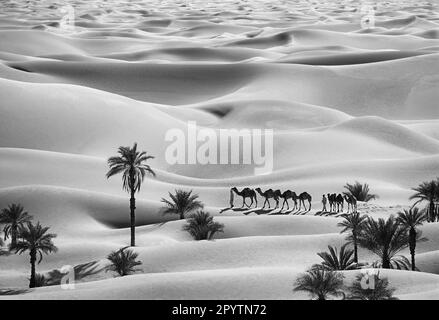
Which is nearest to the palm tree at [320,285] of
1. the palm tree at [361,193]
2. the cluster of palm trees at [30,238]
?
the cluster of palm trees at [30,238]

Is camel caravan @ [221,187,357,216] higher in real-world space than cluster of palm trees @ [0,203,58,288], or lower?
higher

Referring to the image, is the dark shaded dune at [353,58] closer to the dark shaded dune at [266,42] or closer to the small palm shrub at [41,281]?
the dark shaded dune at [266,42]

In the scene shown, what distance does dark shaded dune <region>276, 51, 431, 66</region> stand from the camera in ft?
452

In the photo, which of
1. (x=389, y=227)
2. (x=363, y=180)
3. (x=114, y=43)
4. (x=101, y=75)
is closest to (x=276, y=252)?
(x=389, y=227)

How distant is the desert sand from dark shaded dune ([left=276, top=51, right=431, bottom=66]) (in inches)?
14.4

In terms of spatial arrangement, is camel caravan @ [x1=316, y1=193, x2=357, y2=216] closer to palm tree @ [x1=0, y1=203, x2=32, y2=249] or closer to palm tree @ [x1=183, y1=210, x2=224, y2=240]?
palm tree @ [x1=183, y1=210, x2=224, y2=240]

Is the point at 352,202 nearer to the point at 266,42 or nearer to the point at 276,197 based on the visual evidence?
the point at 276,197

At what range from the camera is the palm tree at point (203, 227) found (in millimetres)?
39781

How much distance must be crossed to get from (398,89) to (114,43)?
95.4 m

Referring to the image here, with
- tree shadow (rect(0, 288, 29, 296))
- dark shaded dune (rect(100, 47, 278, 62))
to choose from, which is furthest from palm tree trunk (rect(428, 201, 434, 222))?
dark shaded dune (rect(100, 47, 278, 62))

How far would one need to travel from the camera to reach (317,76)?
11962 cm

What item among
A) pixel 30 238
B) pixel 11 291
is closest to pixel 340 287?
pixel 11 291

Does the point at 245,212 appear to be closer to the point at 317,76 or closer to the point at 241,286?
the point at 241,286
